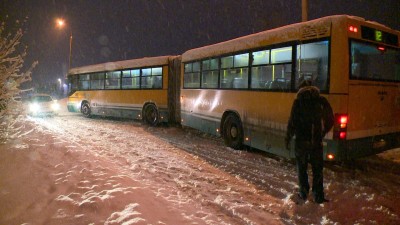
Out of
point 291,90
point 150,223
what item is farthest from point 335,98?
point 150,223

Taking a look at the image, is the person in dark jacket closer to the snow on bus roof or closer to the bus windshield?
the bus windshield

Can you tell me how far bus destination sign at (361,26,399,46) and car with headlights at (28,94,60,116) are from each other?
58.5ft

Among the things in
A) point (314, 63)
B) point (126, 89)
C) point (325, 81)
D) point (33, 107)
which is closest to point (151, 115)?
point (126, 89)

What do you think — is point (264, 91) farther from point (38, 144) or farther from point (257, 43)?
point (38, 144)

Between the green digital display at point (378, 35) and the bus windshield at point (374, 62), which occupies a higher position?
the green digital display at point (378, 35)

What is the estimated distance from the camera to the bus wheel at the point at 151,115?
14960mm

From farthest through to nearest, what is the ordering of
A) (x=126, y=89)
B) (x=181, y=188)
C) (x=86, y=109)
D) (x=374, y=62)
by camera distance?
(x=86, y=109) < (x=126, y=89) < (x=374, y=62) < (x=181, y=188)

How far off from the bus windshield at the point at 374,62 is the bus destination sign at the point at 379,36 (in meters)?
0.14

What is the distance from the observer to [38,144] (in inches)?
310

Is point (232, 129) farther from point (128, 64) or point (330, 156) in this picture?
point (128, 64)

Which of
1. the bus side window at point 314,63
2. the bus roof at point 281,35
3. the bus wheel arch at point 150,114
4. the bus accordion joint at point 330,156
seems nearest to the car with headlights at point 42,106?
the bus wheel arch at point 150,114

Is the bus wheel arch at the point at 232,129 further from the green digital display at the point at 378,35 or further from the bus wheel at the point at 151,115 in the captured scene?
the bus wheel at the point at 151,115

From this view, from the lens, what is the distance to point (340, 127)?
6270 millimetres

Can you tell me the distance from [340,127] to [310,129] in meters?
1.41
